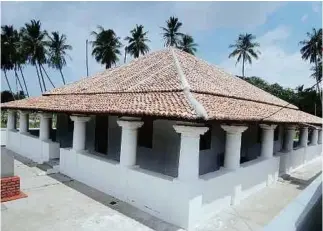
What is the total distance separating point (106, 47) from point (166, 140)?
115ft

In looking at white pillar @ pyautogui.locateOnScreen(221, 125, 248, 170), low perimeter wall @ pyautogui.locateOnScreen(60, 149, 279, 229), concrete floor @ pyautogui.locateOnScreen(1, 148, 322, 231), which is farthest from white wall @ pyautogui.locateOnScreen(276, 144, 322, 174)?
white pillar @ pyautogui.locateOnScreen(221, 125, 248, 170)

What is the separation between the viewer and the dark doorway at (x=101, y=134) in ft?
41.5

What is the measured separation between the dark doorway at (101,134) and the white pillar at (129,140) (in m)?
4.33

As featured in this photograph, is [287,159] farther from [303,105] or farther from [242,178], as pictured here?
[303,105]

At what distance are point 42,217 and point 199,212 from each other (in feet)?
13.0

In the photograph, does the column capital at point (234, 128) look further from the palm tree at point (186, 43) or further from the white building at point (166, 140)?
the palm tree at point (186, 43)

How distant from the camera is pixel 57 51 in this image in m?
43.9

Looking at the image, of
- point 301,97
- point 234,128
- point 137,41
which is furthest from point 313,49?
point 234,128

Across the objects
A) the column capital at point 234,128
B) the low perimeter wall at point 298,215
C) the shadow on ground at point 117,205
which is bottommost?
the shadow on ground at point 117,205

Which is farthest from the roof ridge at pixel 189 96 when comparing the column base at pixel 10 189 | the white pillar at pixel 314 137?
the white pillar at pixel 314 137

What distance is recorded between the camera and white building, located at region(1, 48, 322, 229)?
22.5 ft

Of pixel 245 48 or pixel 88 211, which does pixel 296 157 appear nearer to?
pixel 88 211

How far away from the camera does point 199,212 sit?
7.05 metres

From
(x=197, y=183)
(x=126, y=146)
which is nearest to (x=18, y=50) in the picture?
(x=126, y=146)
